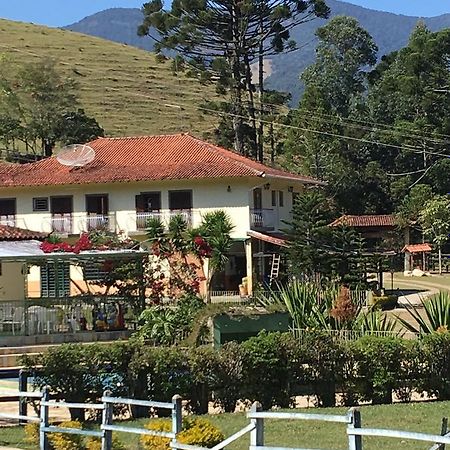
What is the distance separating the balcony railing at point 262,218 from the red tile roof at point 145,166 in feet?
4.96


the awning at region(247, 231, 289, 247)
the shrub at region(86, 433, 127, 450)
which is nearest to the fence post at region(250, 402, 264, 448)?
the shrub at region(86, 433, 127, 450)

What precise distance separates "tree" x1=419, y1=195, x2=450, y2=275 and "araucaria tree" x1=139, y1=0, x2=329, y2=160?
1036cm

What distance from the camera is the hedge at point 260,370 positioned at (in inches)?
535

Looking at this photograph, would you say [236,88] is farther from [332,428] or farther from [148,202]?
[332,428]

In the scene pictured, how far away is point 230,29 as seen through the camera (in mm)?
48094

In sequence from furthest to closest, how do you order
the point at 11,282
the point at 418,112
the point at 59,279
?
the point at 418,112, the point at 59,279, the point at 11,282

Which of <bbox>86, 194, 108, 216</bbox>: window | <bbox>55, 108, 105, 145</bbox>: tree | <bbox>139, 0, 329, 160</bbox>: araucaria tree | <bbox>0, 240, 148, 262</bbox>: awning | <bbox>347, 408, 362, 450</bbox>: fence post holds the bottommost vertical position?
<bbox>347, 408, 362, 450</bbox>: fence post

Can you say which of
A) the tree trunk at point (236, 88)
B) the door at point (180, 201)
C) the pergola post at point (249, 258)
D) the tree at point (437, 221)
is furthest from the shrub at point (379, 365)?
the tree trunk at point (236, 88)

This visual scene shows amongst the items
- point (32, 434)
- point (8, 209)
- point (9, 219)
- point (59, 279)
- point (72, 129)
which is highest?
point (72, 129)

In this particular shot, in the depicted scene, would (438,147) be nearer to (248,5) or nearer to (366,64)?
(248,5)

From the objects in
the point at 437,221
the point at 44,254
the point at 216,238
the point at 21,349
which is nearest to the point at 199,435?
the point at 21,349

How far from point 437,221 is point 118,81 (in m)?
54.1

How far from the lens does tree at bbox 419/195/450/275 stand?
154 feet

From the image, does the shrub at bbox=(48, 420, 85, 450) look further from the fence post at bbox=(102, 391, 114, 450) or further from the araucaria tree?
the araucaria tree
